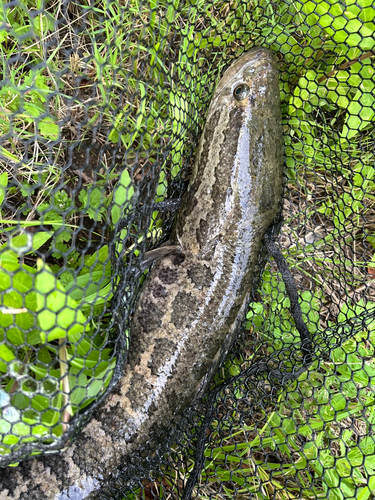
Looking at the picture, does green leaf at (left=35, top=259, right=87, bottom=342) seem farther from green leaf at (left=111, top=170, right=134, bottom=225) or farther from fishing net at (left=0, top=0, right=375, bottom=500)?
green leaf at (left=111, top=170, right=134, bottom=225)

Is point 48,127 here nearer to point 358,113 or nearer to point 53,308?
point 53,308

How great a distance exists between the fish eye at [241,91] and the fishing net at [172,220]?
0.95 feet

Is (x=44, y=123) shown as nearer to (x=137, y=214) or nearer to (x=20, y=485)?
(x=137, y=214)

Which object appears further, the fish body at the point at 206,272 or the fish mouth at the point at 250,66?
the fish mouth at the point at 250,66

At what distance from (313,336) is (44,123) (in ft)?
7.34

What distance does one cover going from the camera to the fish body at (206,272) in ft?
8.28

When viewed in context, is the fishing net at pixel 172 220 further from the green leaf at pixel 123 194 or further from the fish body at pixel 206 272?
the fish body at pixel 206 272

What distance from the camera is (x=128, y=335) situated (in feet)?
8.48

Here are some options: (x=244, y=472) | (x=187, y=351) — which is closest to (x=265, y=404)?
(x=244, y=472)

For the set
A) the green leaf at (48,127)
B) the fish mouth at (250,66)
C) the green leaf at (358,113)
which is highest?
the fish mouth at (250,66)

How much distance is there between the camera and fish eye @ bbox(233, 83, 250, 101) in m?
2.72

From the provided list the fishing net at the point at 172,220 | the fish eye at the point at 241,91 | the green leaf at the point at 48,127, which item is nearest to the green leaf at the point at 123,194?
the fishing net at the point at 172,220

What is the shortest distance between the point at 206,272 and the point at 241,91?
1190mm

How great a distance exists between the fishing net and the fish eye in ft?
0.95
